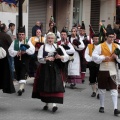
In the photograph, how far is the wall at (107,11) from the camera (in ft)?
100

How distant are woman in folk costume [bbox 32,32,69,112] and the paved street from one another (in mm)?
357

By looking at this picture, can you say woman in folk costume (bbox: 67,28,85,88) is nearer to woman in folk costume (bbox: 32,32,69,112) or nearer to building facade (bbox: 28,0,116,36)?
woman in folk costume (bbox: 32,32,69,112)

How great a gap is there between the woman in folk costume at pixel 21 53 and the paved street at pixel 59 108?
50 centimetres

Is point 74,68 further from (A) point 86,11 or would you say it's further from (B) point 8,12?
(A) point 86,11

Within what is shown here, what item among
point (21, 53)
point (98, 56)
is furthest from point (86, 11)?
point (98, 56)

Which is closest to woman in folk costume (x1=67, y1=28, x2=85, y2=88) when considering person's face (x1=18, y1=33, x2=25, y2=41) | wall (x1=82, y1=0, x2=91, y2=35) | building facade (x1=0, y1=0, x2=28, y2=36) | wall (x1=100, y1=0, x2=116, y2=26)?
person's face (x1=18, y1=33, x2=25, y2=41)

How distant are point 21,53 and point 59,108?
2.19 meters

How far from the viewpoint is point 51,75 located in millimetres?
9227

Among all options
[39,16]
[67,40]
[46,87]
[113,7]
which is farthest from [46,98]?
[113,7]

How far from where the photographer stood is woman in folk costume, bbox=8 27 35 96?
1114 cm

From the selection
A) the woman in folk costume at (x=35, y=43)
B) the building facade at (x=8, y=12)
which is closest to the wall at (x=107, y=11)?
the building facade at (x=8, y=12)

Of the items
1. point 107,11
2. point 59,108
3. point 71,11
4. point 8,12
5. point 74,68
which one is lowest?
point 59,108

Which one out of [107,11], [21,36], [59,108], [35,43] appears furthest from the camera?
[107,11]

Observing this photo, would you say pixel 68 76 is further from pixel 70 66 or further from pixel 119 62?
pixel 119 62
